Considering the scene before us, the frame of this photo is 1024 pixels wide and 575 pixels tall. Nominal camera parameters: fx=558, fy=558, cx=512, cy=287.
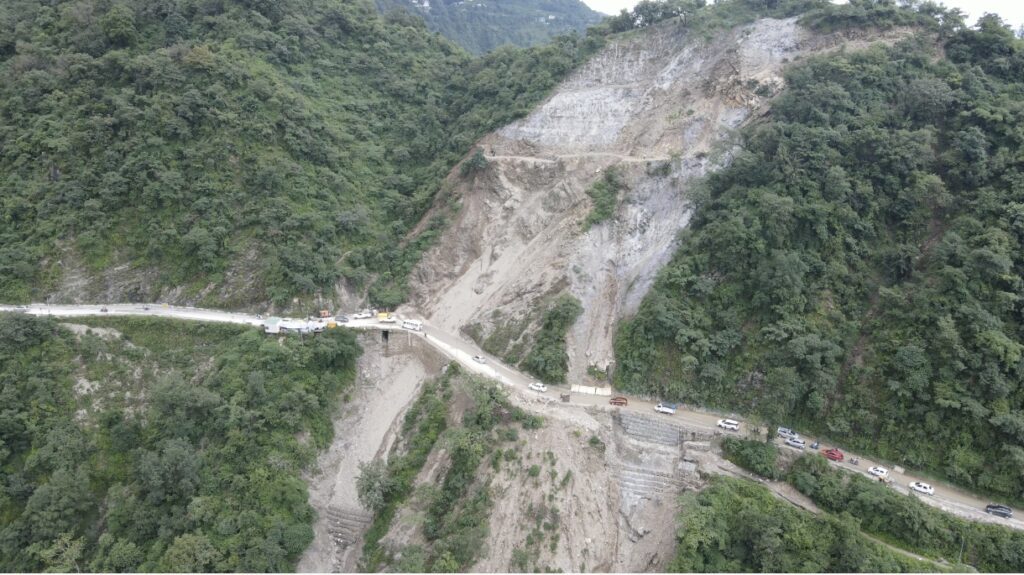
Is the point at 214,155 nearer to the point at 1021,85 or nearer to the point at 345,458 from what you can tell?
the point at 345,458

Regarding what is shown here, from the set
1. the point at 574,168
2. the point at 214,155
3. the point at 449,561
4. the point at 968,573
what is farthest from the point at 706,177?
the point at 214,155

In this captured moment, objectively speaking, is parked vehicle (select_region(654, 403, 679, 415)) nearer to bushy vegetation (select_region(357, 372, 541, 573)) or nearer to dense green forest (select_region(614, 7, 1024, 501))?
dense green forest (select_region(614, 7, 1024, 501))

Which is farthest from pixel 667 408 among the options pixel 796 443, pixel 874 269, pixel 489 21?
pixel 489 21

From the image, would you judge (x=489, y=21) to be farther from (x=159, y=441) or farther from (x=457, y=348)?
(x=159, y=441)

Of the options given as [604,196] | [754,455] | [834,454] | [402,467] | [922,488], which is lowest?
[402,467]

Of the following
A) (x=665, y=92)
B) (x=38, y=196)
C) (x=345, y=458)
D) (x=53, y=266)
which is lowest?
(x=345, y=458)

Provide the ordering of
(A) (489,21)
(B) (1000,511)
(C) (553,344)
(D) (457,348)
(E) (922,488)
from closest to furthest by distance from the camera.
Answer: (B) (1000,511)
(E) (922,488)
(C) (553,344)
(D) (457,348)
(A) (489,21)
